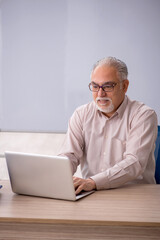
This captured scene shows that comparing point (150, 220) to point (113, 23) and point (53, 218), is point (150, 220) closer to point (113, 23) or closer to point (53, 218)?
point (53, 218)

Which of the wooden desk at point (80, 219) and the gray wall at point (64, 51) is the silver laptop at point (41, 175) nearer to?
the wooden desk at point (80, 219)

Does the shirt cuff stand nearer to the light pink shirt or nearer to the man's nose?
the light pink shirt

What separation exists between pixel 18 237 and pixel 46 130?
4242 millimetres

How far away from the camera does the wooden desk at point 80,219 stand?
60.3 inches

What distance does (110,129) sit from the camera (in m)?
2.39

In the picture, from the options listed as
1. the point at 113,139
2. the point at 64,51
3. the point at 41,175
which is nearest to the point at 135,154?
the point at 113,139

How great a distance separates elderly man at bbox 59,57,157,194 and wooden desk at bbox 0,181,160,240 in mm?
563

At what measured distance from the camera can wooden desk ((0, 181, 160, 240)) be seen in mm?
1531

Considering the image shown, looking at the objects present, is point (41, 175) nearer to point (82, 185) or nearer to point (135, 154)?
point (82, 185)

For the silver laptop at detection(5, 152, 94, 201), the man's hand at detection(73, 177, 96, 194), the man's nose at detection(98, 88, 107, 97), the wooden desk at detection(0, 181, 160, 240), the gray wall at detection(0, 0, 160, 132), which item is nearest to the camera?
the wooden desk at detection(0, 181, 160, 240)

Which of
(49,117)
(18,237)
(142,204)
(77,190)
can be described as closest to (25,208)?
(18,237)

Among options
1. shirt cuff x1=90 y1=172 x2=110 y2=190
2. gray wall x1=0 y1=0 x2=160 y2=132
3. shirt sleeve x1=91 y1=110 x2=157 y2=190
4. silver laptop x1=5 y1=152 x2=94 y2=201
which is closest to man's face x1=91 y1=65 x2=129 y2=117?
shirt sleeve x1=91 y1=110 x2=157 y2=190

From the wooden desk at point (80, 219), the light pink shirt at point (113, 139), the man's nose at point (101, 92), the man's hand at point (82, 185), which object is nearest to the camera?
the wooden desk at point (80, 219)

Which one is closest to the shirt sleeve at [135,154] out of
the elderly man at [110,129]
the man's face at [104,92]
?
the elderly man at [110,129]
